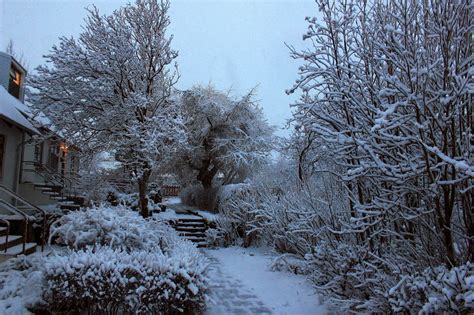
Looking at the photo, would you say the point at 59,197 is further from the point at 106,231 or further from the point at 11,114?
the point at 106,231

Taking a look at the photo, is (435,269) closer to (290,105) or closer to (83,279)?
(290,105)

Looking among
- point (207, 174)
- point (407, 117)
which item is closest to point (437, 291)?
point (407, 117)

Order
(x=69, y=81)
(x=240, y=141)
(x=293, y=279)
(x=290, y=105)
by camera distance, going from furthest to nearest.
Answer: (x=240, y=141) < (x=69, y=81) < (x=293, y=279) < (x=290, y=105)

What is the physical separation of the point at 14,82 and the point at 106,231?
1179cm

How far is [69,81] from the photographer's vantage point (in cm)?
1166

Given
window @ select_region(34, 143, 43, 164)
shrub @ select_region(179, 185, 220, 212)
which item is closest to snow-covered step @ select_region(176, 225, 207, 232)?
shrub @ select_region(179, 185, 220, 212)

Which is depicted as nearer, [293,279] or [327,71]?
[327,71]

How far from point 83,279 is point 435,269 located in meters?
4.20

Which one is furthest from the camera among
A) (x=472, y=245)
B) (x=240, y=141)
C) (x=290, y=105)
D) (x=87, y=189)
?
(x=240, y=141)

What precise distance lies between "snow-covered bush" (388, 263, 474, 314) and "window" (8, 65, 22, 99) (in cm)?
1573

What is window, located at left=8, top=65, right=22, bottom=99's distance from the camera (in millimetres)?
14148

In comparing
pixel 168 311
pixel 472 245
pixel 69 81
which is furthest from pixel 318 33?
pixel 69 81

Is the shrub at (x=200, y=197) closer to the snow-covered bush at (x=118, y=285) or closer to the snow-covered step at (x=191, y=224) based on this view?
the snow-covered step at (x=191, y=224)

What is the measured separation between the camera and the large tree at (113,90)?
450 inches
